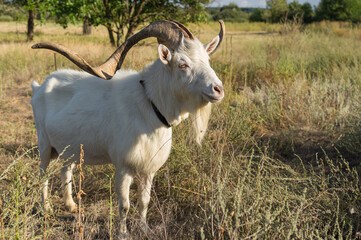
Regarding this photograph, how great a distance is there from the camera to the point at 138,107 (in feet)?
9.95

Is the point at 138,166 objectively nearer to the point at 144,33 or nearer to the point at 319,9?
the point at 144,33

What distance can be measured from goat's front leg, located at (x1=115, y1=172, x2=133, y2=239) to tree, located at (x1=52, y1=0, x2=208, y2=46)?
8702 mm

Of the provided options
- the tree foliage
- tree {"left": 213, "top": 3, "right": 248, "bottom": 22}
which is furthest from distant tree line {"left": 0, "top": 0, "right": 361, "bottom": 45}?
the tree foliage

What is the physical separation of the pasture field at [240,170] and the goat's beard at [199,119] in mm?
208

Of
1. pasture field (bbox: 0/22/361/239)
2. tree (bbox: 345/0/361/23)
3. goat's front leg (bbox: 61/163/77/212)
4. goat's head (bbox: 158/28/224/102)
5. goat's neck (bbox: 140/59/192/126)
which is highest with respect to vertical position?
tree (bbox: 345/0/361/23)

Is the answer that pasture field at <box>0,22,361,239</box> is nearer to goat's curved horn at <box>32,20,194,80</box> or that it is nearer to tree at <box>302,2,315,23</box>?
goat's curved horn at <box>32,20,194,80</box>

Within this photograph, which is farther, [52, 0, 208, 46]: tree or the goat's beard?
[52, 0, 208, 46]: tree

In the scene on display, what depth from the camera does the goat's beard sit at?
2.98 m

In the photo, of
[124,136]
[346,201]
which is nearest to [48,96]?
[124,136]

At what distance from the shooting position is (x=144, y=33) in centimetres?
311

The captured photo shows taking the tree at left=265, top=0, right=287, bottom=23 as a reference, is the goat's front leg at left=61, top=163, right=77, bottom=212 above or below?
below

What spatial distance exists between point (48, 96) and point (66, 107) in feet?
1.05

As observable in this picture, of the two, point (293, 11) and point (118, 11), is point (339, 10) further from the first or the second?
point (118, 11)

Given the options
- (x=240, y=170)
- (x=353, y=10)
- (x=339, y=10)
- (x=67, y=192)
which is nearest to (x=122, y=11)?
(x=67, y=192)
